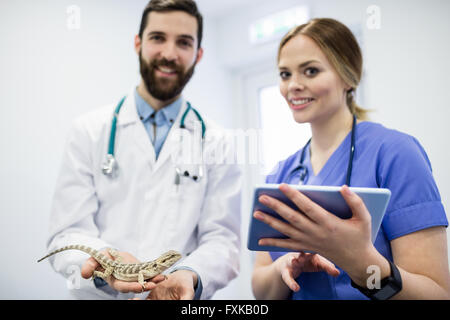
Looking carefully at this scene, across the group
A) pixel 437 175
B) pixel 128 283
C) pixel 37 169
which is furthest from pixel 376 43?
pixel 37 169

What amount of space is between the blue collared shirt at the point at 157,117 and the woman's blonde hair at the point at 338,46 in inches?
23.2

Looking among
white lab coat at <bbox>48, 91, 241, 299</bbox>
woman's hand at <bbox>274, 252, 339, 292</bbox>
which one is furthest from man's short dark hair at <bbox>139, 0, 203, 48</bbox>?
woman's hand at <bbox>274, 252, 339, 292</bbox>

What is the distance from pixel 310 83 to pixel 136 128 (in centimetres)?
69

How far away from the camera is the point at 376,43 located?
1.62 metres

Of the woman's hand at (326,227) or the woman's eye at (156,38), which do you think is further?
the woman's eye at (156,38)

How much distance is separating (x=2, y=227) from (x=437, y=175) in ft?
5.33

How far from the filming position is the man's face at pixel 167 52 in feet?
4.59

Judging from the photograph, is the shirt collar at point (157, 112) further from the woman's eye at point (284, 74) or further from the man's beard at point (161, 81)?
the woman's eye at point (284, 74)

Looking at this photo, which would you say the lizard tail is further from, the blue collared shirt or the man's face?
the man's face

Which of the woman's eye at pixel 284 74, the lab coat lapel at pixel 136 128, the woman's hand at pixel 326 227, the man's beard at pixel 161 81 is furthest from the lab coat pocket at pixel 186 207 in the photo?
the woman's hand at pixel 326 227

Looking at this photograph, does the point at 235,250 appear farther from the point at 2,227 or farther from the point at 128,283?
the point at 2,227

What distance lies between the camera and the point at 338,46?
1110mm

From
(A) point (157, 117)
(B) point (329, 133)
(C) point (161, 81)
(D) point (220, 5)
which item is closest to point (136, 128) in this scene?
(A) point (157, 117)

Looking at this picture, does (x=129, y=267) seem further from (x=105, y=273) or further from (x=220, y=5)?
(x=220, y=5)
